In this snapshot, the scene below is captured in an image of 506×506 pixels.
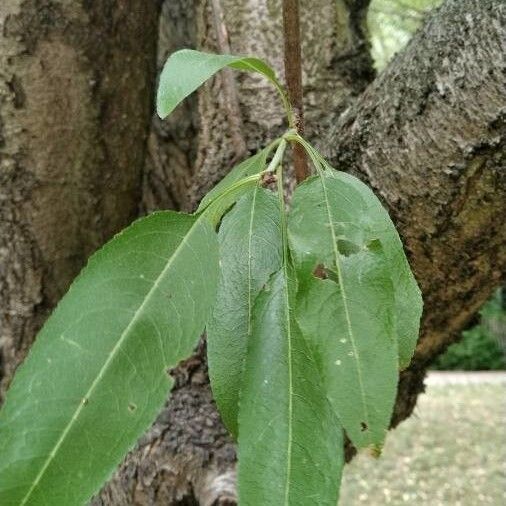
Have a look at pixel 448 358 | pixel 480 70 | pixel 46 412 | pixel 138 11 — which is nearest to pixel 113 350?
pixel 46 412

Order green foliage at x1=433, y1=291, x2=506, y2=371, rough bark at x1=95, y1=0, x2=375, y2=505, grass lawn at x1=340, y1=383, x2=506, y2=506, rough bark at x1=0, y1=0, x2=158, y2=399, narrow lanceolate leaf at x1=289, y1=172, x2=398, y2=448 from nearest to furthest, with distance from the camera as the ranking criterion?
narrow lanceolate leaf at x1=289, y1=172, x2=398, y2=448, rough bark at x1=95, y1=0, x2=375, y2=505, rough bark at x1=0, y1=0, x2=158, y2=399, grass lawn at x1=340, y1=383, x2=506, y2=506, green foliage at x1=433, y1=291, x2=506, y2=371

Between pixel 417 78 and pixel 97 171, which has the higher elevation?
pixel 417 78

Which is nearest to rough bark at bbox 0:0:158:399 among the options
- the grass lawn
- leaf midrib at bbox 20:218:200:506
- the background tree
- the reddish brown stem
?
the background tree

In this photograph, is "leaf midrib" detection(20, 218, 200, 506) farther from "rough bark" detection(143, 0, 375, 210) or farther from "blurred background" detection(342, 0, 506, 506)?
"blurred background" detection(342, 0, 506, 506)

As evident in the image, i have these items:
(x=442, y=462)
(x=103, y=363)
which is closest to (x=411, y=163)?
(x=103, y=363)

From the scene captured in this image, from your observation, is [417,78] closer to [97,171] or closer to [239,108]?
[239,108]

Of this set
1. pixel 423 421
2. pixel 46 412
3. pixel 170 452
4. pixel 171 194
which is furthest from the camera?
pixel 423 421

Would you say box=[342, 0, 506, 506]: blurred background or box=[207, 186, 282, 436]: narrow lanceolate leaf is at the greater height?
box=[207, 186, 282, 436]: narrow lanceolate leaf

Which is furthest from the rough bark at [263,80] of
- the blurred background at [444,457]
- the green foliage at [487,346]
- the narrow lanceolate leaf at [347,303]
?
the green foliage at [487,346]
